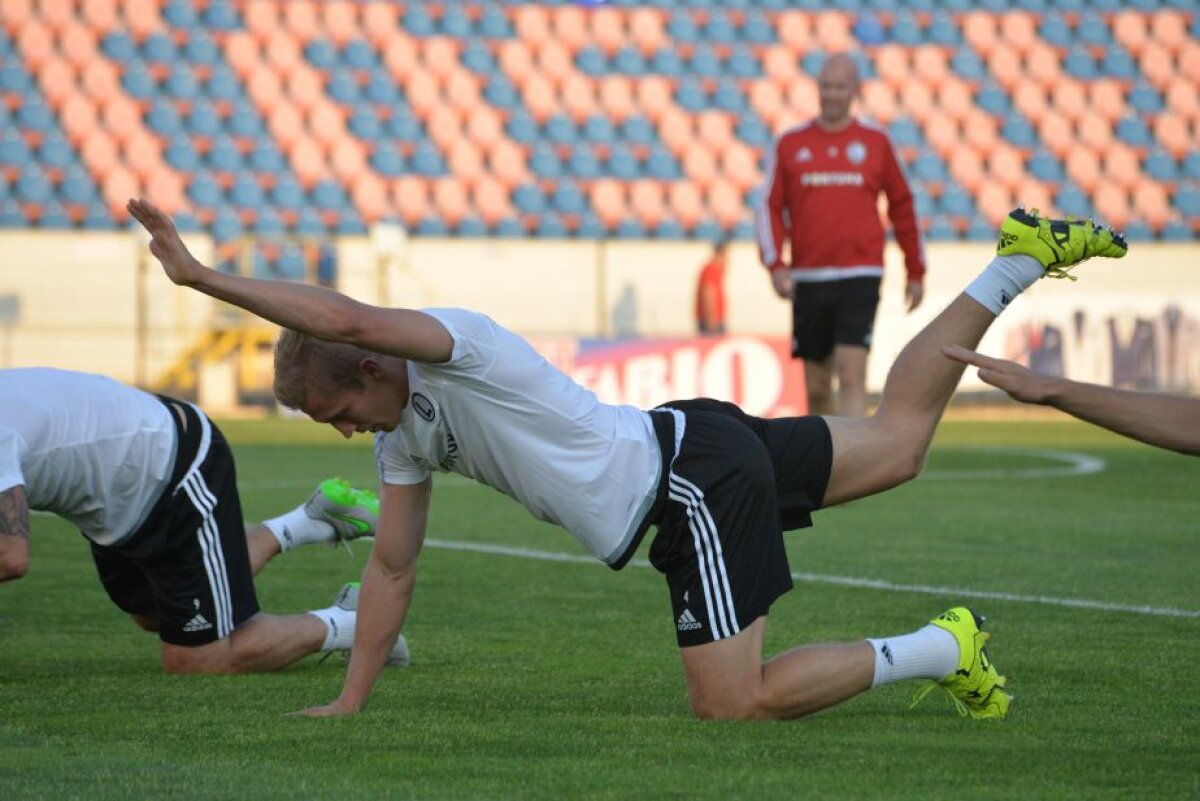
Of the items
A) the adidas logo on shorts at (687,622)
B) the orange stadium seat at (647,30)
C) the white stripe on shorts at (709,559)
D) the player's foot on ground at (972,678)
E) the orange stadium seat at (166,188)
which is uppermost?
the orange stadium seat at (647,30)

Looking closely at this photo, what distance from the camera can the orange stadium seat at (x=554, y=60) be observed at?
27.2 metres

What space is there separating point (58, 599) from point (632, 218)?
1900cm

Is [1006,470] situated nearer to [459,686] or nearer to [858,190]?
[858,190]

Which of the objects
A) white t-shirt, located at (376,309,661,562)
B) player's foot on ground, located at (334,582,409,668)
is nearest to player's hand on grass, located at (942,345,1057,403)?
white t-shirt, located at (376,309,661,562)

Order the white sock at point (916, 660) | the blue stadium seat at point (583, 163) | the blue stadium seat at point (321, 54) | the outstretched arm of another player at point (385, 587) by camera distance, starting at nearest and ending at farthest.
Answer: the white sock at point (916, 660) < the outstretched arm of another player at point (385, 587) < the blue stadium seat at point (583, 163) < the blue stadium seat at point (321, 54)

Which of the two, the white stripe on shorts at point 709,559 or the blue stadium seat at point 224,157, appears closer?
the white stripe on shorts at point 709,559

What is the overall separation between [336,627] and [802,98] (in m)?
22.9

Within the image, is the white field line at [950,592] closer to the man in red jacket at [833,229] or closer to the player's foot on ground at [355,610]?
the player's foot on ground at [355,610]

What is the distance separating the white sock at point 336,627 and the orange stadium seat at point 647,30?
22.6 metres

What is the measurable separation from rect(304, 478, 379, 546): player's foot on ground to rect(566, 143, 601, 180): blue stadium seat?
19.6m

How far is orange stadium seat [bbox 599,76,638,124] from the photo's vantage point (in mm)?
27016

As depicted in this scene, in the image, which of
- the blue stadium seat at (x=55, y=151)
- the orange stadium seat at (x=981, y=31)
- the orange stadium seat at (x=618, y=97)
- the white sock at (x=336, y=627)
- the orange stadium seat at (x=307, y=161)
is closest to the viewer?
the white sock at (x=336, y=627)

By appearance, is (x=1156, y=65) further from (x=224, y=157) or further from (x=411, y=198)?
(x=224, y=157)

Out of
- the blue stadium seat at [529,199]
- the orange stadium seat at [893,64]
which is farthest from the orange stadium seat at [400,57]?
the orange stadium seat at [893,64]
